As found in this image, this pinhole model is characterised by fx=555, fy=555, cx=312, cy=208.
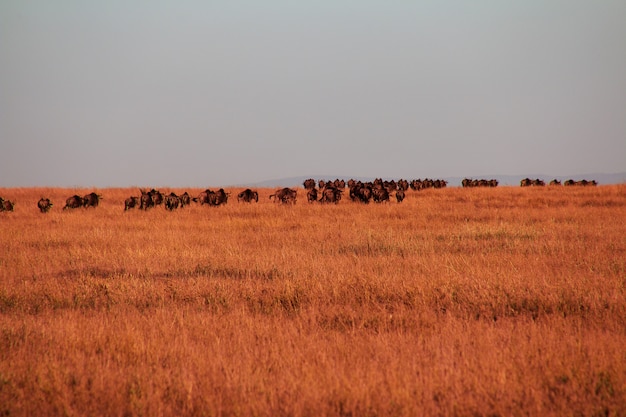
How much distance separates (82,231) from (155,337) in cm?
1233

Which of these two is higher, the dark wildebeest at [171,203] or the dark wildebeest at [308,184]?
the dark wildebeest at [308,184]

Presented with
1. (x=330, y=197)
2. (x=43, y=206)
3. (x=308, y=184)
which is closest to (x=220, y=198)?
(x=330, y=197)

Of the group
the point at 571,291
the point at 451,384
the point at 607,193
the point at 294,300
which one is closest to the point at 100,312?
the point at 294,300

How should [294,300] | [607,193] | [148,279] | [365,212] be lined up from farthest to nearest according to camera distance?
1. [607,193]
2. [365,212]
3. [148,279]
4. [294,300]

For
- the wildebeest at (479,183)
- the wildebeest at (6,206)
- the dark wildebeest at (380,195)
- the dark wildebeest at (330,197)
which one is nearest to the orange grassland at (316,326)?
the wildebeest at (6,206)

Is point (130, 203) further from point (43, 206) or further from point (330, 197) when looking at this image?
point (330, 197)

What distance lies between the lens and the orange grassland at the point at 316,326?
15.3 feet

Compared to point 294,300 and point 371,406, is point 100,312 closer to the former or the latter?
point 294,300

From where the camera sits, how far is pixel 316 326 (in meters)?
6.83

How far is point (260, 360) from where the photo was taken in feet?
18.2

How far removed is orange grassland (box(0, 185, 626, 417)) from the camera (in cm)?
465

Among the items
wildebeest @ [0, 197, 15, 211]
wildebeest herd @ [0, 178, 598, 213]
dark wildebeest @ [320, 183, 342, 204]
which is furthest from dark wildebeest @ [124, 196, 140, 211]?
→ dark wildebeest @ [320, 183, 342, 204]

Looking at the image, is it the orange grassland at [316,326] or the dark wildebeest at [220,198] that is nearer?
the orange grassland at [316,326]

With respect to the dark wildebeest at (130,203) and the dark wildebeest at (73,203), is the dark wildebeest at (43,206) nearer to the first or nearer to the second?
the dark wildebeest at (73,203)
